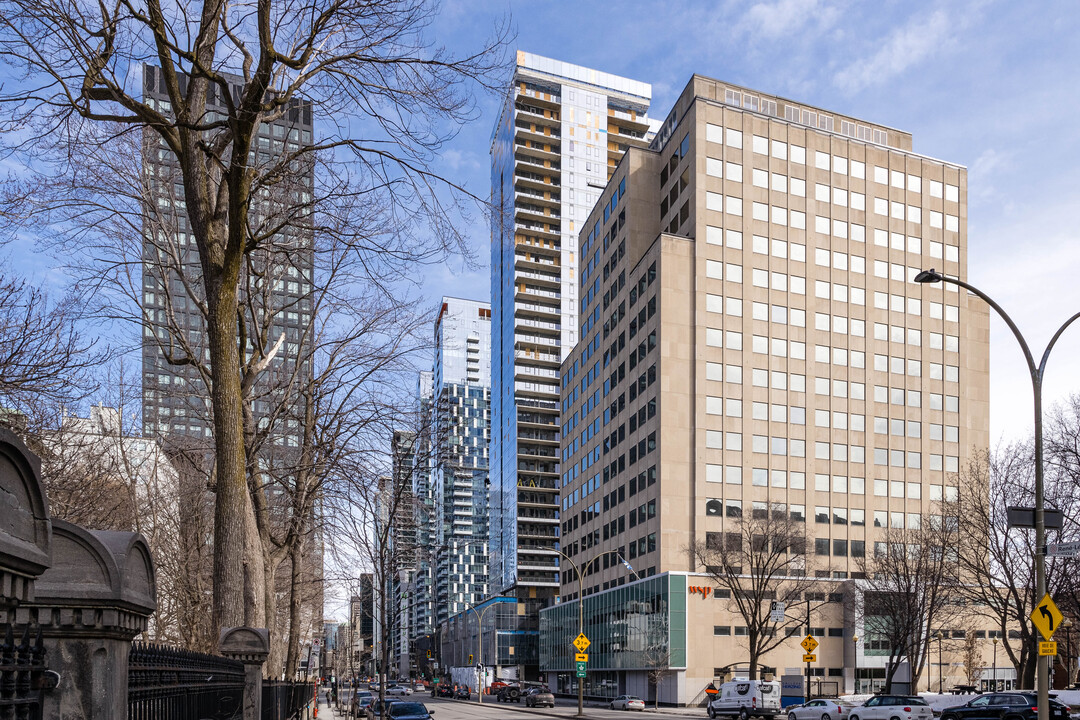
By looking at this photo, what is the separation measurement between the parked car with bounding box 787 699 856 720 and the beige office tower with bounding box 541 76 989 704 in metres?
26.6

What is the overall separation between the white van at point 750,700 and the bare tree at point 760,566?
6.12 meters

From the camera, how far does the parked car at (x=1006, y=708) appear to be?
3238 cm

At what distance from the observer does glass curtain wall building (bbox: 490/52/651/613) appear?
137 meters

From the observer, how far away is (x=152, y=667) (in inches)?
236

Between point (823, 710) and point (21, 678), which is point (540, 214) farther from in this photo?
point (21, 678)

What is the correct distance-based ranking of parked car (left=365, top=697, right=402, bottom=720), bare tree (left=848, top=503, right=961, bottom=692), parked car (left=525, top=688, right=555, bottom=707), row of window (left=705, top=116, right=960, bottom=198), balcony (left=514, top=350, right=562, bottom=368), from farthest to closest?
balcony (left=514, top=350, right=562, bottom=368)
row of window (left=705, top=116, right=960, bottom=198)
parked car (left=525, top=688, right=555, bottom=707)
bare tree (left=848, top=503, right=961, bottom=692)
parked car (left=365, top=697, right=402, bottom=720)

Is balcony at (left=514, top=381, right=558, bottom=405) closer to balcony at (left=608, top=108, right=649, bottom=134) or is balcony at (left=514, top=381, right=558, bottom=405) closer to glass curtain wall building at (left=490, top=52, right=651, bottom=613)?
glass curtain wall building at (left=490, top=52, right=651, bottom=613)

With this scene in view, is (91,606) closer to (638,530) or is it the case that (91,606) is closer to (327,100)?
(327,100)

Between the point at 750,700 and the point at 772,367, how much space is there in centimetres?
3688

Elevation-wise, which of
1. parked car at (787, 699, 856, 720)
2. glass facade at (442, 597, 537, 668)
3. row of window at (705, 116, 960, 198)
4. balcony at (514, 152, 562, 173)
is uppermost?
balcony at (514, 152, 562, 173)

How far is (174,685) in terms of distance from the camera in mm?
6793

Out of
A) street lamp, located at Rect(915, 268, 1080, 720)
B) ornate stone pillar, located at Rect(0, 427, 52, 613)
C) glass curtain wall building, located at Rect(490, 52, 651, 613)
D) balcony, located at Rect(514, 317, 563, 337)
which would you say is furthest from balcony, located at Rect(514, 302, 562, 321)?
ornate stone pillar, located at Rect(0, 427, 52, 613)

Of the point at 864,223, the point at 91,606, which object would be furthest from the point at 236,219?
the point at 864,223

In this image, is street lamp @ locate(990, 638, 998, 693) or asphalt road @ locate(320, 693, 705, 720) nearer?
asphalt road @ locate(320, 693, 705, 720)
